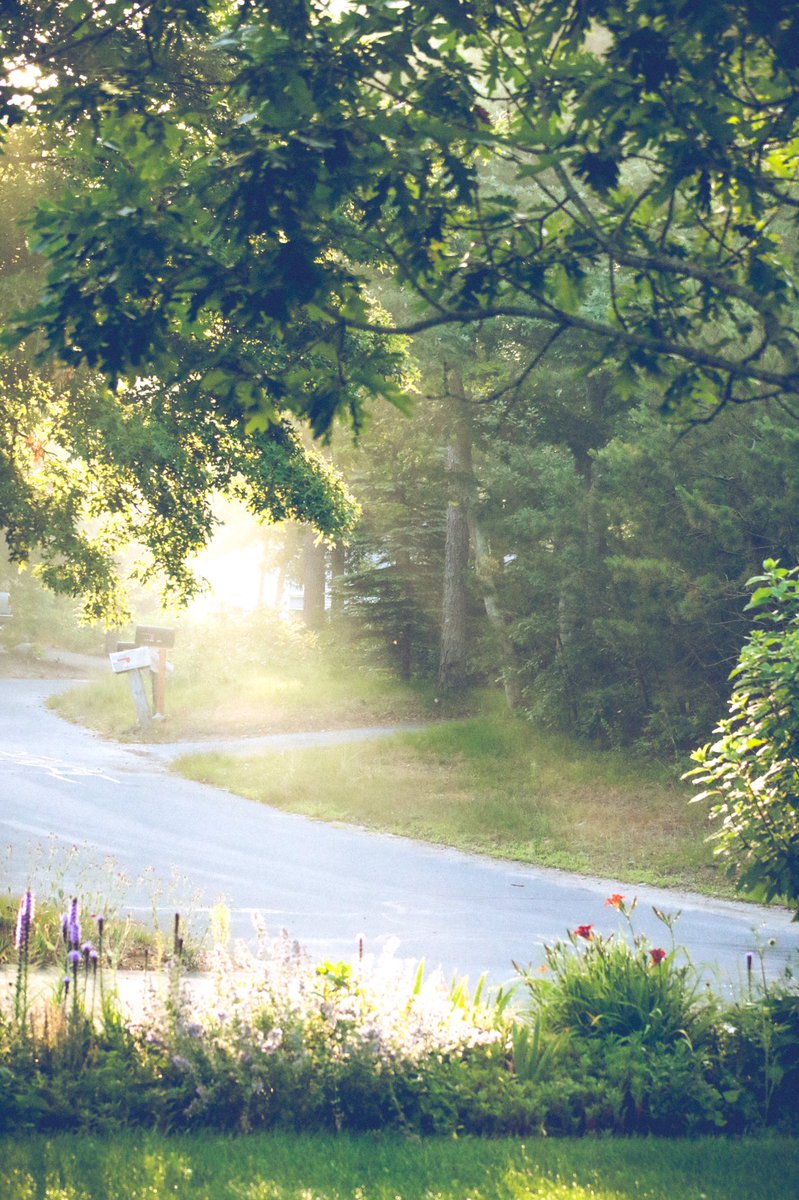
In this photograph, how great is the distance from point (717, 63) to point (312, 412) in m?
2.08

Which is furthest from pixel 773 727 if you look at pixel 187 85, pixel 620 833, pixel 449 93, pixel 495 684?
pixel 495 684

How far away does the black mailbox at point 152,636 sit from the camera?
22.8 m

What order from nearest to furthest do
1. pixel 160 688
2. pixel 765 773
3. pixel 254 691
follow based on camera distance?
1. pixel 765 773
2. pixel 160 688
3. pixel 254 691

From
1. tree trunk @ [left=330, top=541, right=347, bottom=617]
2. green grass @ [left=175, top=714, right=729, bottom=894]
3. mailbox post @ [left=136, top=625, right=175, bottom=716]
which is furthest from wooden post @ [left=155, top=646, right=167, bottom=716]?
tree trunk @ [left=330, top=541, right=347, bottom=617]

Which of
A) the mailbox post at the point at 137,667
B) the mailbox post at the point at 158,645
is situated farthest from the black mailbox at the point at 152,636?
the mailbox post at the point at 137,667

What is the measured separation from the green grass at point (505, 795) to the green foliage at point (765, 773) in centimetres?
693

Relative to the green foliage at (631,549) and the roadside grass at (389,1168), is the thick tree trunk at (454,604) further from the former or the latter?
the roadside grass at (389,1168)

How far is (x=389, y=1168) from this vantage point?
16.0 ft

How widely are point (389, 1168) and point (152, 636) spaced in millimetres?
18785

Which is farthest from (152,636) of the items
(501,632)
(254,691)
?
(501,632)

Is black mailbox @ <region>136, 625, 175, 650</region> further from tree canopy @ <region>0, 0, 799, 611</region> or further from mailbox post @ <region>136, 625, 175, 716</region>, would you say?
tree canopy @ <region>0, 0, 799, 611</region>

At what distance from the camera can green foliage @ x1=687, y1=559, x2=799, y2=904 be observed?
6105 mm

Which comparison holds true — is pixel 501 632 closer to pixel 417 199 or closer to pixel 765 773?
pixel 765 773

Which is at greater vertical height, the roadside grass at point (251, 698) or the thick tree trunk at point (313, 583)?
the thick tree trunk at point (313, 583)
